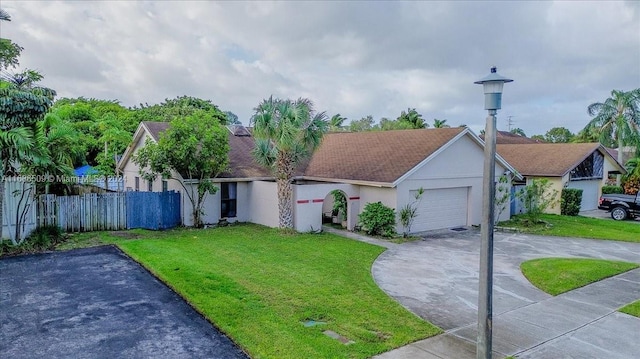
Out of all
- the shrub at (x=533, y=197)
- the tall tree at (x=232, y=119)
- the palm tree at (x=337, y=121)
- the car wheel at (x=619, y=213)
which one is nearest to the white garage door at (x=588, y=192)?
the car wheel at (x=619, y=213)

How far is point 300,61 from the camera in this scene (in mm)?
22953

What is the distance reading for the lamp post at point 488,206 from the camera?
5906 mm

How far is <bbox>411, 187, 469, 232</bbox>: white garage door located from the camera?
1817 cm

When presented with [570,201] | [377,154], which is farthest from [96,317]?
[570,201]

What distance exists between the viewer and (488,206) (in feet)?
19.6

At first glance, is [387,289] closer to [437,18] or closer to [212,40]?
[437,18]

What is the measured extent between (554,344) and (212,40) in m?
19.3

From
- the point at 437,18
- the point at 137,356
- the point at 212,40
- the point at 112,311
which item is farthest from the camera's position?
the point at 212,40

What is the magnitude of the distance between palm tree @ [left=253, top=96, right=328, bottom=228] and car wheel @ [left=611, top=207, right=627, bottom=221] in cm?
1801

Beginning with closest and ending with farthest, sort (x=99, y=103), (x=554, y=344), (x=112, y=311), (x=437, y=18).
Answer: (x=554, y=344) → (x=112, y=311) → (x=437, y=18) → (x=99, y=103)

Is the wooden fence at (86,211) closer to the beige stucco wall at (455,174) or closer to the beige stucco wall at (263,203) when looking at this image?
the beige stucco wall at (263,203)

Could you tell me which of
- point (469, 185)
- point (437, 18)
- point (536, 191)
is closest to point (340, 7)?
point (437, 18)

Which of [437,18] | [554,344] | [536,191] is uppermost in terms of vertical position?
[437,18]

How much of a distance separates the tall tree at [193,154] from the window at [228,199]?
1124mm
